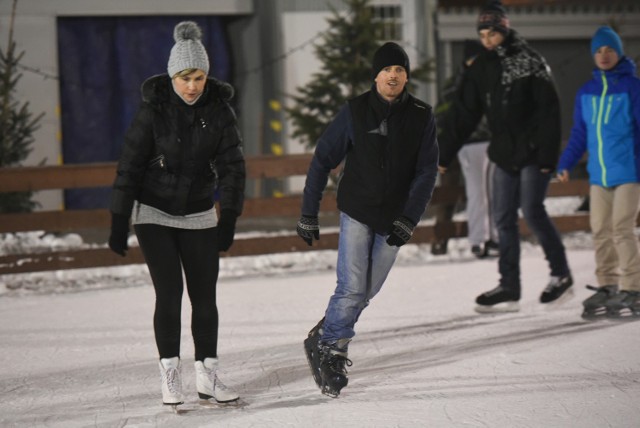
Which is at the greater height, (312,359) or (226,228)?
(226,228)

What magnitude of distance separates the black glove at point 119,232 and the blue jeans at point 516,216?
3188 mm

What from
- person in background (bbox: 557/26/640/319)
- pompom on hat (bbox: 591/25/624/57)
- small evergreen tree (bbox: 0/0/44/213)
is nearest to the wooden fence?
small evergreen tree (bbox: 0/0/44/213)

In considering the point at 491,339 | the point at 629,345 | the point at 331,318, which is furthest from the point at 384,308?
the point at 331,318

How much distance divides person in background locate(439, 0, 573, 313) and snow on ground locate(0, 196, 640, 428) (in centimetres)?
32

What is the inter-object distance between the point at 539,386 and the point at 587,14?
12.9 m

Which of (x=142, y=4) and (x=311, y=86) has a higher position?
(x=142, y=4)

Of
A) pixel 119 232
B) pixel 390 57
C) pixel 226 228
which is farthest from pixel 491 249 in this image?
pixel 119 232

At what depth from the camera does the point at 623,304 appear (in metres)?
7.48

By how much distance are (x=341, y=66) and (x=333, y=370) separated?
28.7ft

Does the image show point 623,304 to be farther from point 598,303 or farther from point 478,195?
point 478,195

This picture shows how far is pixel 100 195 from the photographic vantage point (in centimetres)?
1575

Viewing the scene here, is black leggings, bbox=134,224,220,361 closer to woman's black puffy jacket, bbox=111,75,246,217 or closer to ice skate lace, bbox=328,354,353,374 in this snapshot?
woman's black puffy jacket, bbox=111,75,246,217

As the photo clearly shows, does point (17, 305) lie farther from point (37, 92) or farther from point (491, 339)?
point (37, 92)

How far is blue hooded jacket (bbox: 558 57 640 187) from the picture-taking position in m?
7.34
